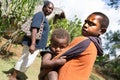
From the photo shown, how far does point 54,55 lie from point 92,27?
0.42 m

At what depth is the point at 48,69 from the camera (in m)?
3.18

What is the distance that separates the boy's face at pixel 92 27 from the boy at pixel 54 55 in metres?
0.26

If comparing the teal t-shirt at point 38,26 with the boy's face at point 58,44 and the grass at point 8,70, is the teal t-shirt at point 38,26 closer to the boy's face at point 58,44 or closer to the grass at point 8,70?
the grass at point 8,70

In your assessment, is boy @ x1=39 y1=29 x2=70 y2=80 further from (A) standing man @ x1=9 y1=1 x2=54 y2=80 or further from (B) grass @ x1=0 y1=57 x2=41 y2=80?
(B) grass @ x1=0 y1=57 x2=41 y2=80

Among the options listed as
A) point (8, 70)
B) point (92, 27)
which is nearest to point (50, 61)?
point (92, 27)

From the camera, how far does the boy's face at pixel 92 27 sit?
318cm

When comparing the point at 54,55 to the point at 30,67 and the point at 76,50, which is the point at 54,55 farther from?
the point at 30,67

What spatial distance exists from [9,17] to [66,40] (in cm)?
685

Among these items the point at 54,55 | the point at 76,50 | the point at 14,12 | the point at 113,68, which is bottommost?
the point at 113,68

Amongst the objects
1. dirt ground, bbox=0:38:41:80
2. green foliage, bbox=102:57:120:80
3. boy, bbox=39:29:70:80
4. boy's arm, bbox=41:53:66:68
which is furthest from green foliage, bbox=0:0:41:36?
green foliage, bbox=102:57:120:80

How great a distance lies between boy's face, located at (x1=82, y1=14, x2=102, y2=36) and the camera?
318 centimetres

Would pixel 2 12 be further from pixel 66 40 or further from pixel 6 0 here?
pixel 66 40

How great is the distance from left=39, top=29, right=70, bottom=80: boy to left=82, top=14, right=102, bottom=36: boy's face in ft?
0.84

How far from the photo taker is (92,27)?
10.5 ft
